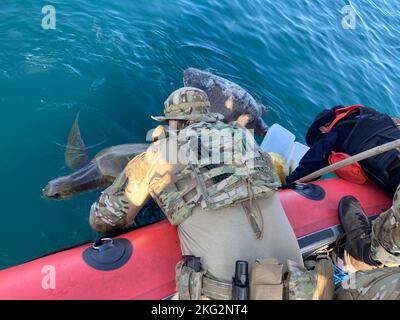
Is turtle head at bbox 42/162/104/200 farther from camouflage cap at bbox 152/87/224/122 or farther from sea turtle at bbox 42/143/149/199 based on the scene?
camouflage cap at bbox 152/87/224/122

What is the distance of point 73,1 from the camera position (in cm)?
794

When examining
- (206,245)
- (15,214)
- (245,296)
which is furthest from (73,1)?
(245,296)

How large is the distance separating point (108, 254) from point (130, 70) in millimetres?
4487

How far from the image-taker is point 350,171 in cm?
501

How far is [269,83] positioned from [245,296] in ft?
20.3

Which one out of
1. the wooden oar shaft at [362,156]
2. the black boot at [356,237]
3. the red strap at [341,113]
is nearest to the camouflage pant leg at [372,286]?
the black boot at [356,237]

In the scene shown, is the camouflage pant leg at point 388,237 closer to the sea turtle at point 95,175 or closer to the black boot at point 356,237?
the black boot at point 356,237

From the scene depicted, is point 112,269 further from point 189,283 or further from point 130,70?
point 130,70

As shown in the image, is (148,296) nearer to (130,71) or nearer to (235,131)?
(235,131)

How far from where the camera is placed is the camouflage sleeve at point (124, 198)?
3531mm

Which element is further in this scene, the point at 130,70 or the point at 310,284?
the point at 130,70

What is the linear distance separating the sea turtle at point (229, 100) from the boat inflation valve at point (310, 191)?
8.41 ft

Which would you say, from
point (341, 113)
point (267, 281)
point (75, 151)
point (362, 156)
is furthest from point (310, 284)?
point (75, 151)

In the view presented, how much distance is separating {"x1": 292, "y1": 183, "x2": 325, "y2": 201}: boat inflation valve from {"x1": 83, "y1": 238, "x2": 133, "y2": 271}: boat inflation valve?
7.08 feet
